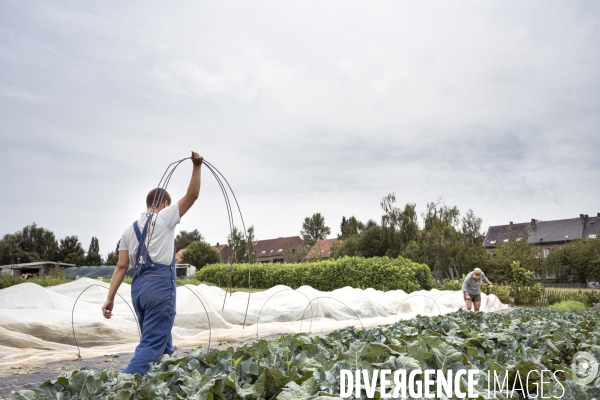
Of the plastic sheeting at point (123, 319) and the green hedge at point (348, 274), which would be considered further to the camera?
the green hedge at point (348, 274)

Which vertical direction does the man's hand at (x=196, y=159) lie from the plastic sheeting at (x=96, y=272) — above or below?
above

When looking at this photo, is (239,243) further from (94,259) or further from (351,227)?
(94,259)

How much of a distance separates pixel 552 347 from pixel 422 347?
83.4 inches

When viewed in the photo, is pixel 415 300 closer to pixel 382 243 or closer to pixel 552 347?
pixel 552 347

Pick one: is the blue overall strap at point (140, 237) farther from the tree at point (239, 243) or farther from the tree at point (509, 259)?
the tree at point (509, 259)

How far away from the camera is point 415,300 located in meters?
16.4

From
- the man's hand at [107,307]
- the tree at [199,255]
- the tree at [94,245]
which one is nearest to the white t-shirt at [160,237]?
the man's hand at [107,307]

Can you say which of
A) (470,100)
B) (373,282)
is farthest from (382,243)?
(470,100)

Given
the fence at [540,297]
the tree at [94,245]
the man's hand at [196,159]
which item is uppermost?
the tree at [94,245]

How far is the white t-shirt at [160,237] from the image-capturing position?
389 cm

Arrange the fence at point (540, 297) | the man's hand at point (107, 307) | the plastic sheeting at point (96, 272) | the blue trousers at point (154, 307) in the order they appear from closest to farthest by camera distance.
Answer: the blue trousers at point (154, 307) < the man's hand at point (107, 307) < the fence at point (540, 297) < the plastic sheeting at point (96, 272)

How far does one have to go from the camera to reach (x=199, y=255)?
1892 inches

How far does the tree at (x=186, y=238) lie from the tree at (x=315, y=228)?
1545cm

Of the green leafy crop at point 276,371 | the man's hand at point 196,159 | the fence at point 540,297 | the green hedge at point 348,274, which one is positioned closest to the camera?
the green leafy crop at point 276,371
